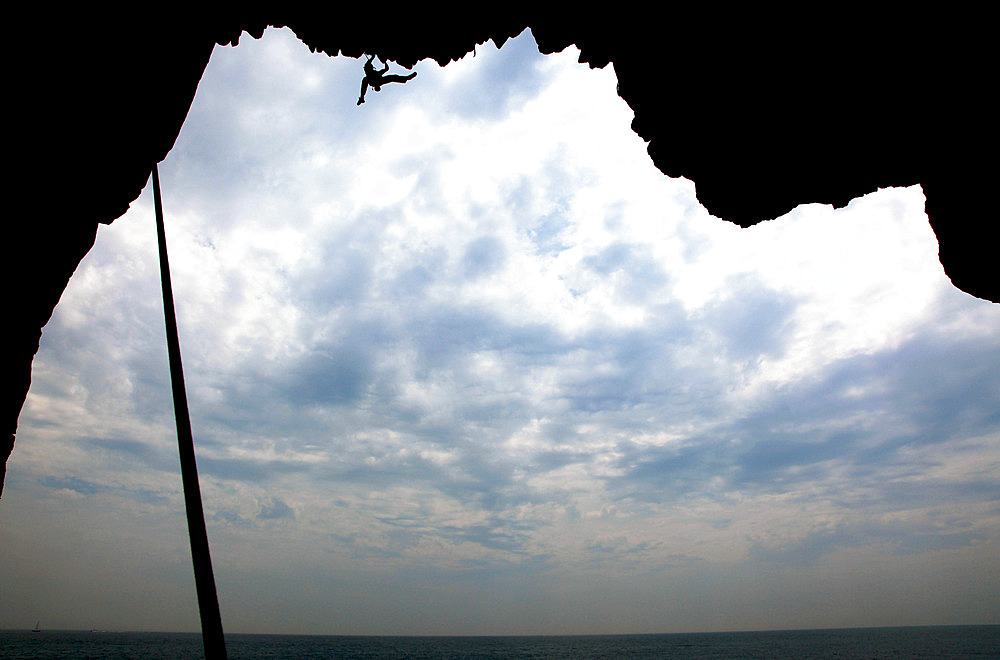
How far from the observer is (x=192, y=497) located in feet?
5.94

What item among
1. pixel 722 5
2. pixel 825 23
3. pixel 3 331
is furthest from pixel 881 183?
pixel 3 331

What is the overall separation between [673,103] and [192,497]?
6892 millimetres

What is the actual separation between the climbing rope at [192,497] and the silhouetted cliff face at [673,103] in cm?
323

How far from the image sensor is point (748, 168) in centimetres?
673

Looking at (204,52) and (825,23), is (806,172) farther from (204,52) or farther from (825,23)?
(204,52)

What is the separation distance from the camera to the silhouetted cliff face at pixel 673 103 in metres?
4.09

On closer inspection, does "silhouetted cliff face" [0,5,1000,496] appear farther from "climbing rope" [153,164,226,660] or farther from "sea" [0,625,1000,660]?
"sea" [0,625,1000,660]

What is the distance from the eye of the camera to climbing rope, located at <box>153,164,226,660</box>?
1.65 m

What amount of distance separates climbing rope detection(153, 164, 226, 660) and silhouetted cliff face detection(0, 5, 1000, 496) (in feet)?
10.6

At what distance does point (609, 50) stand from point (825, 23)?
2.41 metres

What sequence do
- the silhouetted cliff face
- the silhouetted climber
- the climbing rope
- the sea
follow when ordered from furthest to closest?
the sea < the silhouetted climber < the silhouetted cliff face < the climbing rope

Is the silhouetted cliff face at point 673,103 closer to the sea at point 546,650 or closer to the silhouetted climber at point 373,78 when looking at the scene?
the silhouetted climber at point 373,78

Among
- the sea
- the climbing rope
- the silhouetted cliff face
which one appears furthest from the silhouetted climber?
the sea

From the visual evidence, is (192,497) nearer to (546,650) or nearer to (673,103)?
(673,103)
